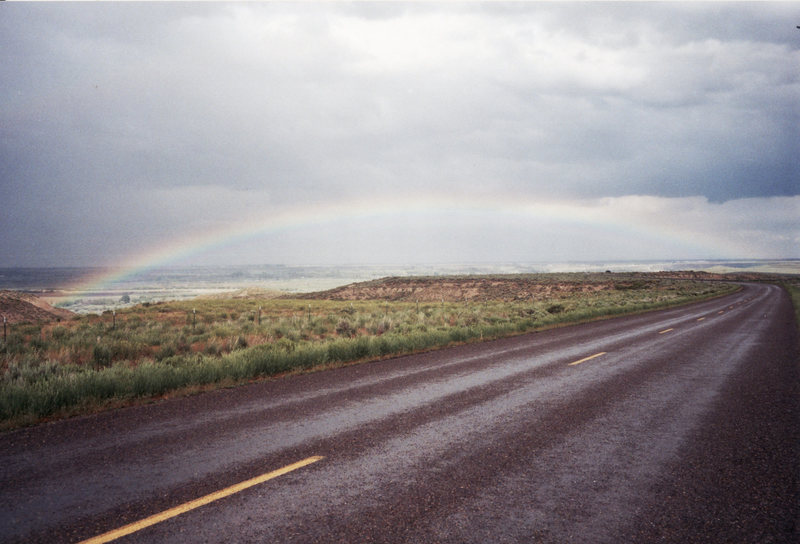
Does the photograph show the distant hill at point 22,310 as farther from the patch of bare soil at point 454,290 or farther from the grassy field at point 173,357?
the patch of bare soil at point 454,290

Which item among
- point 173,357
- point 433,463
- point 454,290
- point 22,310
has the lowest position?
point 454,290

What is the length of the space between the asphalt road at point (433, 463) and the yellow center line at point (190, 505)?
78 millimetres

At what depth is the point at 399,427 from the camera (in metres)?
6.00

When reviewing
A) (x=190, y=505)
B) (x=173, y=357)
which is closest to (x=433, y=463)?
(x=190, y=505)

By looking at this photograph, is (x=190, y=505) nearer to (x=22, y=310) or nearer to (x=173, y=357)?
(x=173, y=357)

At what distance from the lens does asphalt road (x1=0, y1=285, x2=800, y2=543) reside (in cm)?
355

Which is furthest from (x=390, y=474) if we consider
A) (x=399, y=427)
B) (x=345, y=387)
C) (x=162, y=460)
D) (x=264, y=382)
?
(x=264, y=382)

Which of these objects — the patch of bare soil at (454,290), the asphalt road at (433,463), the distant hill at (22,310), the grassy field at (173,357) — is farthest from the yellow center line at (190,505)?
the patch of bare soil at (454,290)

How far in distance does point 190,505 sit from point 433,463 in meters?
2.36

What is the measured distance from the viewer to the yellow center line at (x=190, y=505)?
3330 millimetres

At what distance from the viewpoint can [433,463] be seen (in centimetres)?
479

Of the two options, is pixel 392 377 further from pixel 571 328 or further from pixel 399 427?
pixel 571 328

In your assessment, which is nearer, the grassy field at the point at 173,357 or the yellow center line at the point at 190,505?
the yellow center line at the point at 190,505

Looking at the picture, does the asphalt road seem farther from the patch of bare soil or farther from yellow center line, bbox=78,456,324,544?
the patch of bare soil
